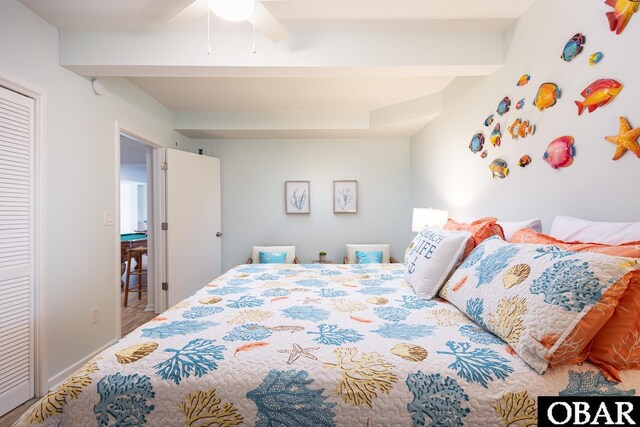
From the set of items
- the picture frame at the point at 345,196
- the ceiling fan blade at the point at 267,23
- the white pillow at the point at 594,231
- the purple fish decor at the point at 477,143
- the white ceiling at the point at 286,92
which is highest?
the white ceiling at the point at 286,92

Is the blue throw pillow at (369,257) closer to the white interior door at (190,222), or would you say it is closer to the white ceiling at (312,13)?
the white interior door at (190,222)

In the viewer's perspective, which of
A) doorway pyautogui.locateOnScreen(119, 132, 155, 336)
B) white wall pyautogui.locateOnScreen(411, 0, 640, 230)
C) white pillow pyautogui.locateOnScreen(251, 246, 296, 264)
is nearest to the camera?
white wall pyautogui.locateOnScreen(411, 0, 640, 230)

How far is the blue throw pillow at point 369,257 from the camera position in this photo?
373 cm

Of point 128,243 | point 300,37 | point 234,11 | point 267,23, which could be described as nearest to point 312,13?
point 300,37

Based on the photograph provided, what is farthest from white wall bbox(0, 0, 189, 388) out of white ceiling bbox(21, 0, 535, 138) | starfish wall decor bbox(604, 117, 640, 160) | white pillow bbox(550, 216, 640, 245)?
starfish wall decor bbox(604, 117, 640, 160)

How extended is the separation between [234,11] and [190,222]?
8.83 feet

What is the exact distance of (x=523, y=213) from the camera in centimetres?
179

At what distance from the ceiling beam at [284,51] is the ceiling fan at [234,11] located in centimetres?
43

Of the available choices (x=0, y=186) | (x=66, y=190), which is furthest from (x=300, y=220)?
(x=0, y=186)

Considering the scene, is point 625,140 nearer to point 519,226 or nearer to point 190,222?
point 519,226

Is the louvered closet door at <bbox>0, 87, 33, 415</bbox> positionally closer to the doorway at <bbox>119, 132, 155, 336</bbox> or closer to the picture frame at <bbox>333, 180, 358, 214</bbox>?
the doorway at <bbox>119, 132, 155, 336</bbox>

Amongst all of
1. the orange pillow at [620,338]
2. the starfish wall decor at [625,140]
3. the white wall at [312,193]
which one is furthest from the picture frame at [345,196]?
the orange pillow at [620,338]

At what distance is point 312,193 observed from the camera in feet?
13.5

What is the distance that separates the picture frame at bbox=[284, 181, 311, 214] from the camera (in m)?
4.09
